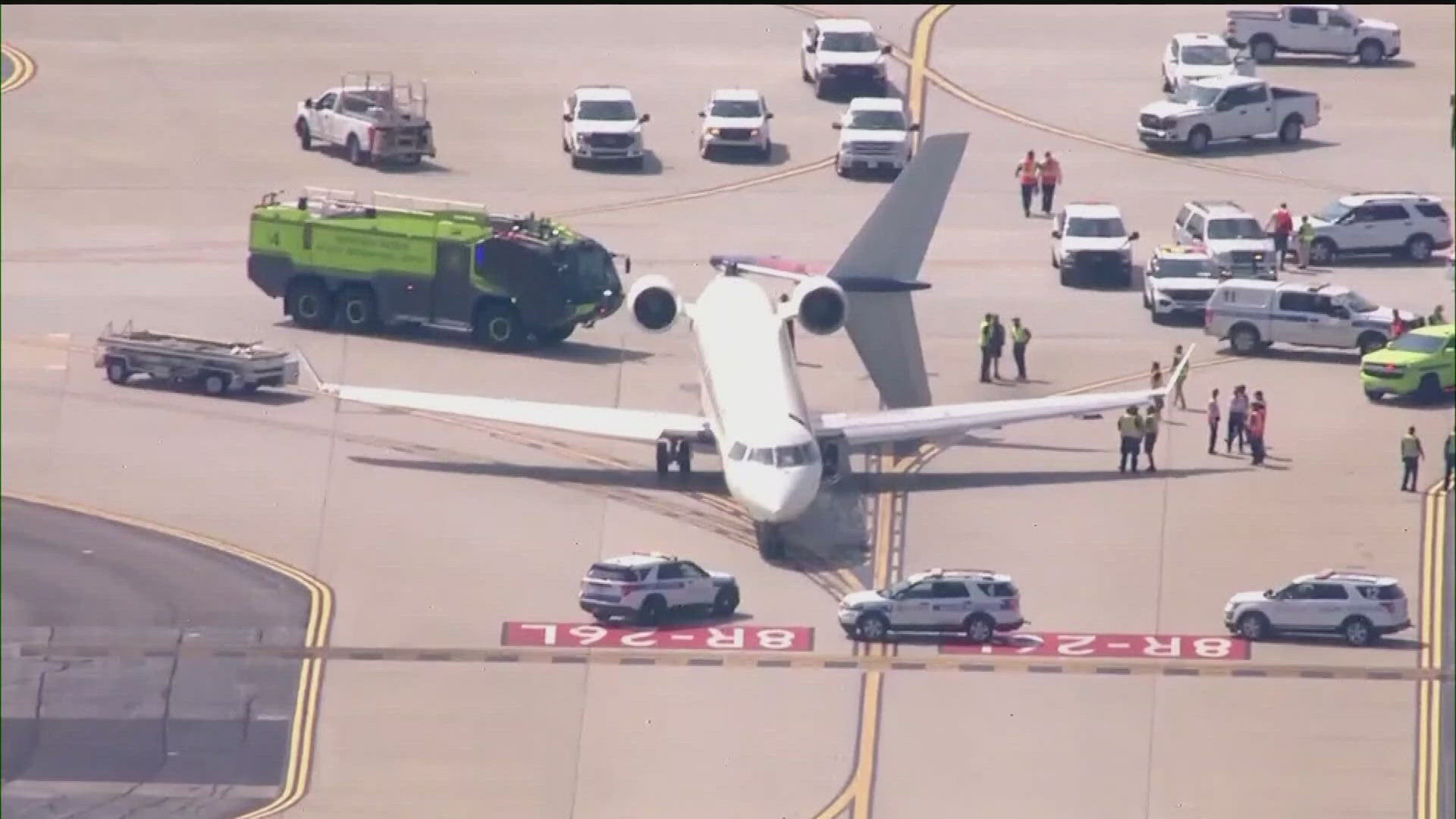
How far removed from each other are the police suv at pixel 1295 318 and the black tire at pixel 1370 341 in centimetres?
2

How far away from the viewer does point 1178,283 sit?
101625 millimetres

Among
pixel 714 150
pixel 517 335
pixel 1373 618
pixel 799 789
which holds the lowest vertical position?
pixel 799 789

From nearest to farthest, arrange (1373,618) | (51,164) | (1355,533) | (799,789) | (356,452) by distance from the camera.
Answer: (799,789), (1373,618), (1355,533), (356,452), (51,164)

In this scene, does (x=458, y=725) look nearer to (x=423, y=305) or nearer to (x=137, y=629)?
(x=137, y=629)

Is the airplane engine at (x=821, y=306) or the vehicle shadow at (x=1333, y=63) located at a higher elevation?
the vehicle shadow at (x=1333, y=63)

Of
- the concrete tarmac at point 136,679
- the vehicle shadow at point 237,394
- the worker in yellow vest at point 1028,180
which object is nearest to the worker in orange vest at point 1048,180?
the worker in yellow vest at point 1028,180

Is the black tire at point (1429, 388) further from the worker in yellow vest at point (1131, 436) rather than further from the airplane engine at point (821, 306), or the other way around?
the airplane engine at point (821, 306)

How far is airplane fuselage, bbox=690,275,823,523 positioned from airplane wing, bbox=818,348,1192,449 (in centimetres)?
121

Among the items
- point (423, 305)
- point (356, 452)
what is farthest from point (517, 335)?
point (356, 452)

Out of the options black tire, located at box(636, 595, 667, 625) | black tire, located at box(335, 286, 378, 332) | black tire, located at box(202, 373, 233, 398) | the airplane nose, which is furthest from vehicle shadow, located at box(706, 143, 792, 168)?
black tire, located at box(636, 595, 667, 625)

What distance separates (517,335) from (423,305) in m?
2.81

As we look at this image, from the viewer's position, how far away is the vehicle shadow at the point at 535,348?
99188mm

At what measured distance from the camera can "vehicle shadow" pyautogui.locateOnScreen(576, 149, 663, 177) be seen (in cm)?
11650

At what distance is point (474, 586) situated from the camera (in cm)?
8225
